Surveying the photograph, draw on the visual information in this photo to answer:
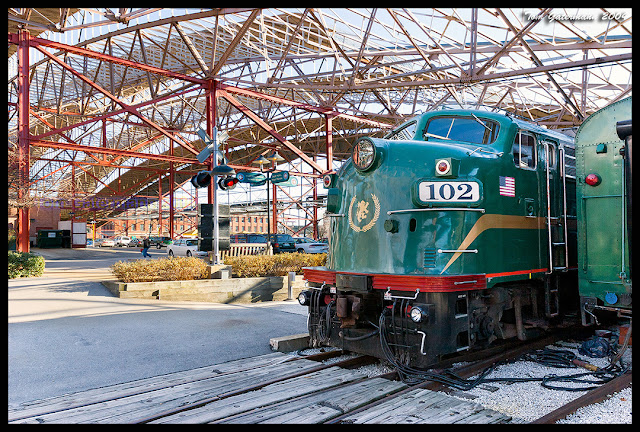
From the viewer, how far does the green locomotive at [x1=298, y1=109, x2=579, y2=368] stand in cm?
604

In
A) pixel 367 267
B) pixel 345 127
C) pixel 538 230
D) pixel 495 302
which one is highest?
pixel 345 127

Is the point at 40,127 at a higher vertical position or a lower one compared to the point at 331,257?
higher

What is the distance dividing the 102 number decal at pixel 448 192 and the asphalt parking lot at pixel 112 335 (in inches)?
144

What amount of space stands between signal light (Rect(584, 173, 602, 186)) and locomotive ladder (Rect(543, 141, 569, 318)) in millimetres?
738

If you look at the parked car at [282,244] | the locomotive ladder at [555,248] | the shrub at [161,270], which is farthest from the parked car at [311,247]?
the locomotive ladder at [555,248]

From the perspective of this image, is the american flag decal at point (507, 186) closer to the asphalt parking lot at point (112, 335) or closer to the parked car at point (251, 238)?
the asphalt parking lot at point (112, 335)

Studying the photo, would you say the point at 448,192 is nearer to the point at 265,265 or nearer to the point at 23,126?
the point at 265,265

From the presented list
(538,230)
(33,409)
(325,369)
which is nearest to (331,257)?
(325,369)

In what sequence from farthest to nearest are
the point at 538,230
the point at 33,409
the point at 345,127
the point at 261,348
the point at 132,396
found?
the point at 345,127
the point at 261,348
the point at 538,230
the point at 132,396
the point at 33,409

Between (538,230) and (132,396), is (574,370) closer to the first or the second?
(538,230)

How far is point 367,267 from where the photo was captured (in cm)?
656

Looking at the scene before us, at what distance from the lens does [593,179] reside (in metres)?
6.51

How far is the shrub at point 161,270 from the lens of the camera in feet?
45.3

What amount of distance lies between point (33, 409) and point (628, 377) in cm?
669
